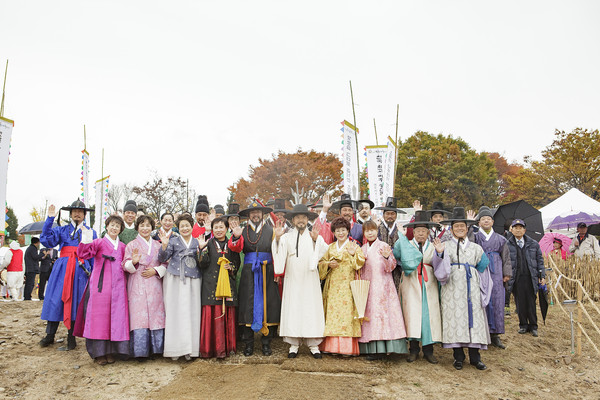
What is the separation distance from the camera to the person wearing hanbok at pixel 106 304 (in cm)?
516

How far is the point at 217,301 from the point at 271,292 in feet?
2.30

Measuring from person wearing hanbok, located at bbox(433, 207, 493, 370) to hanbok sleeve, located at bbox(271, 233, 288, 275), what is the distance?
1921 mm

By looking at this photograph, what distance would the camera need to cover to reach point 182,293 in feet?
17.8

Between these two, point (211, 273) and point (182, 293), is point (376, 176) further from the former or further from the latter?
point (182, 293)

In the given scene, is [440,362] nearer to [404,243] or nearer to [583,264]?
[404,243]

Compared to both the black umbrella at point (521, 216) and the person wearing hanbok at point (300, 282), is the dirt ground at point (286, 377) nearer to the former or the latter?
the person wearing hanbok at point (300, 282)

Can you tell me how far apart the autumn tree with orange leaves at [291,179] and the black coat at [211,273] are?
1960 centimetres

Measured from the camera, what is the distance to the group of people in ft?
17.4

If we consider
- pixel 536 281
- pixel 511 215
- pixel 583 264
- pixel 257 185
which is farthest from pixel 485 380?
pixel 257 185

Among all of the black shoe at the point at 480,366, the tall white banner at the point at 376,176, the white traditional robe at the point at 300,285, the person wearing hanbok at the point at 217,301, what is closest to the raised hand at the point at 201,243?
the person wearing hanbok at the point at 217,301

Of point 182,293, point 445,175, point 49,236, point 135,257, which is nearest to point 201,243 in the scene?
point 182,293

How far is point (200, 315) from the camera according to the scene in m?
5.52

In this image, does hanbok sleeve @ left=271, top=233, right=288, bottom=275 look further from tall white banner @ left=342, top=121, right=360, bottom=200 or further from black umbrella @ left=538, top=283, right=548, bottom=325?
tall white banner @ left=342, top=121, right=360, bottom=200

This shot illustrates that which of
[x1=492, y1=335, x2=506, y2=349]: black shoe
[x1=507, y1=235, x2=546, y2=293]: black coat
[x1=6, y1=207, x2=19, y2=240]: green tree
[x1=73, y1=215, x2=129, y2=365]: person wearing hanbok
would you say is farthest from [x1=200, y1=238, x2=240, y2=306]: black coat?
[x1=6, y1=207, x2=19, y2=240]: green tree
